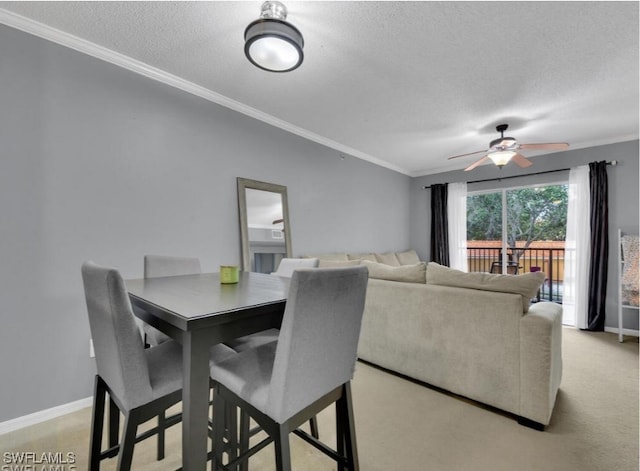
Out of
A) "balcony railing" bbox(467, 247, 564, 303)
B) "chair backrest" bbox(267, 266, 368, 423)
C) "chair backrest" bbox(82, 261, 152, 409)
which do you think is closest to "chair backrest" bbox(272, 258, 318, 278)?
"chair backrest" bbox(267, 266, 368, 423)

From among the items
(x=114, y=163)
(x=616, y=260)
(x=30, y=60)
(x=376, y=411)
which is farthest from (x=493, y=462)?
(x=616, y=260)

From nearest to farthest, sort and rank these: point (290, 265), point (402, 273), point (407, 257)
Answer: point (290, 265) < point (402, 273) < point (407, 257)

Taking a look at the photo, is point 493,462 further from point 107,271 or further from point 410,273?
point 107,271

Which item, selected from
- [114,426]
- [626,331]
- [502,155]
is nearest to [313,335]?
[114,426]

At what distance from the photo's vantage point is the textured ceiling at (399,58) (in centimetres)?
177

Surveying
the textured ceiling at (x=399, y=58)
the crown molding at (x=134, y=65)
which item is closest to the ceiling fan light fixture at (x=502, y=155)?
the textured ceiling at (x=399, y=58)

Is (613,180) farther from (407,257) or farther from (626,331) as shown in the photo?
(407,257)

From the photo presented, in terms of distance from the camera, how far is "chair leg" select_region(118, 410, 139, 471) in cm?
101

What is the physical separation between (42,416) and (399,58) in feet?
11.2

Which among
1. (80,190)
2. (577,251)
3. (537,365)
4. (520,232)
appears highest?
(80,190)

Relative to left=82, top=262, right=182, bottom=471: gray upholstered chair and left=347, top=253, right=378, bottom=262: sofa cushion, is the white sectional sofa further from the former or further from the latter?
left=82, top=262, right=182, bottom=471: gray upholstered chair

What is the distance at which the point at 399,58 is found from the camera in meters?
2.21

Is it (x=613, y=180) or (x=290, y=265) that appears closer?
(x=290, y=265)

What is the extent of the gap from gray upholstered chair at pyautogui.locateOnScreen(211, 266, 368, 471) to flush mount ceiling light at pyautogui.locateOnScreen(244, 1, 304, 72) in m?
1.39
